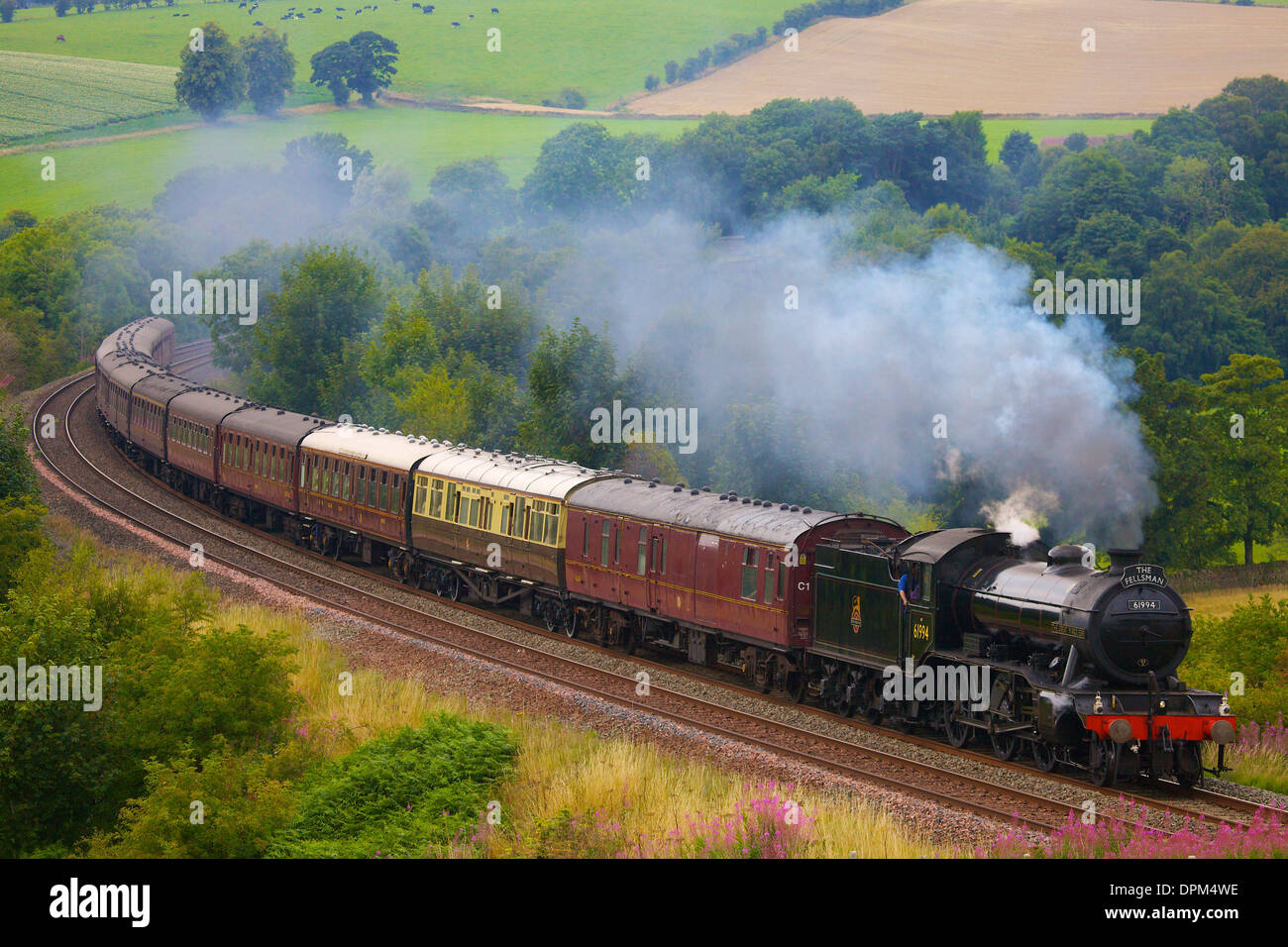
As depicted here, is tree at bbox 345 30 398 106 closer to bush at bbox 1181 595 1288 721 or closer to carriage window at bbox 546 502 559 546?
carriage window at bbox 546 502 559 546

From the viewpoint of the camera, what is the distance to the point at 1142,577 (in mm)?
16391

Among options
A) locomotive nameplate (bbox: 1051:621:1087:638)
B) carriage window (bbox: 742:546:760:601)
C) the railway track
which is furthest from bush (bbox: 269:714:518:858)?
locomotive nameplate (bbox: 1051:621:1087:638)

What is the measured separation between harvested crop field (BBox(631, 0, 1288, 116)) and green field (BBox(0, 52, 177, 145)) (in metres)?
49.6

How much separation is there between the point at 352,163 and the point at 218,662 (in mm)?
105834

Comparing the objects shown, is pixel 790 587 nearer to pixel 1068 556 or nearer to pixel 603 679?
pixel 603 679

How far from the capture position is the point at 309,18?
15012 cm

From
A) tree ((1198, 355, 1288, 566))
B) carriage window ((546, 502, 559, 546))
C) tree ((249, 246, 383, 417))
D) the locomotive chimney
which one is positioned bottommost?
tree ((1198, 355, 1288, 566))

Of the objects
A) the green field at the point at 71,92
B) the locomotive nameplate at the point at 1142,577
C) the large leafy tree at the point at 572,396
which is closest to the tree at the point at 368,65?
the green field at the point at 71,92

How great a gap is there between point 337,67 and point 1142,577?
131 m

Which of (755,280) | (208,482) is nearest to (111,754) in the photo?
(208,482)

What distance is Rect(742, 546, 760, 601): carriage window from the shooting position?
22.3 metres

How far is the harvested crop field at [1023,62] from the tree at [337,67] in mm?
30127

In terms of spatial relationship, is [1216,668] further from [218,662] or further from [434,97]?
[434,97]

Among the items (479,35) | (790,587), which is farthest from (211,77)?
(790,587)
